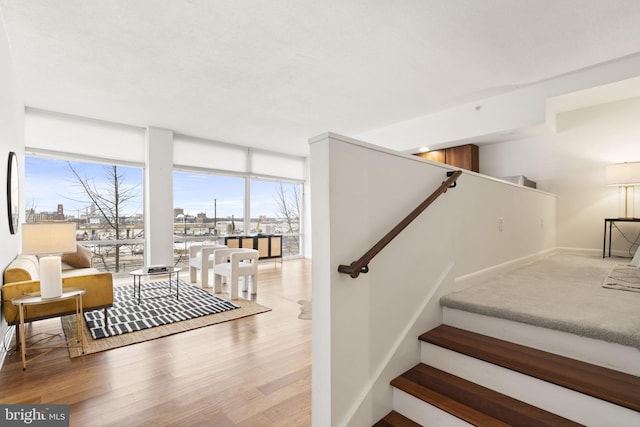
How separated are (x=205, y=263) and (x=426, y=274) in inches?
158

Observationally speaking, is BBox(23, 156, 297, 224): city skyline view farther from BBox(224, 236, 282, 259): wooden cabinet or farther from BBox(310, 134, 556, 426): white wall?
BBox(310, 134, 556, 426): white wall

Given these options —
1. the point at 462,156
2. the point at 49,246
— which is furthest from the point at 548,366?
the point at 462,156

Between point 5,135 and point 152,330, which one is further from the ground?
point 5,135

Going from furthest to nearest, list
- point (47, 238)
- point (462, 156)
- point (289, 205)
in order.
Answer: point (289, 205) < point (462, 156) < point (47, 238)

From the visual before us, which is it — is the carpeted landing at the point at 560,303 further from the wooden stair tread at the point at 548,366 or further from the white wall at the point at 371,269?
the white wall at the point at 371,269

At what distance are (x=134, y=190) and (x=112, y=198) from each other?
16.3 inches

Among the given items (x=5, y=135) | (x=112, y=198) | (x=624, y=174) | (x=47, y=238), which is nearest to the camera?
(x=47, y=238)

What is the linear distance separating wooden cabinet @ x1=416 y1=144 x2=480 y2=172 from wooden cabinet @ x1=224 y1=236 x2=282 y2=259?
4156 mm

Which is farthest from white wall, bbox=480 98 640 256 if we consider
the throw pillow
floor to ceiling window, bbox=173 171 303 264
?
the throw pillow

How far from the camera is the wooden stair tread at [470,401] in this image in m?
1.36

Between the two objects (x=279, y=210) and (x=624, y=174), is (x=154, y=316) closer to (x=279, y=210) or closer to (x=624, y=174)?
(x=279, y=210)

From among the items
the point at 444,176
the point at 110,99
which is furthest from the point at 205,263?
the point at 444,176

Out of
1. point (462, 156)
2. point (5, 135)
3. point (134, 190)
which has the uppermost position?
point (462, 156)

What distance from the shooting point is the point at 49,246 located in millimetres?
2816
